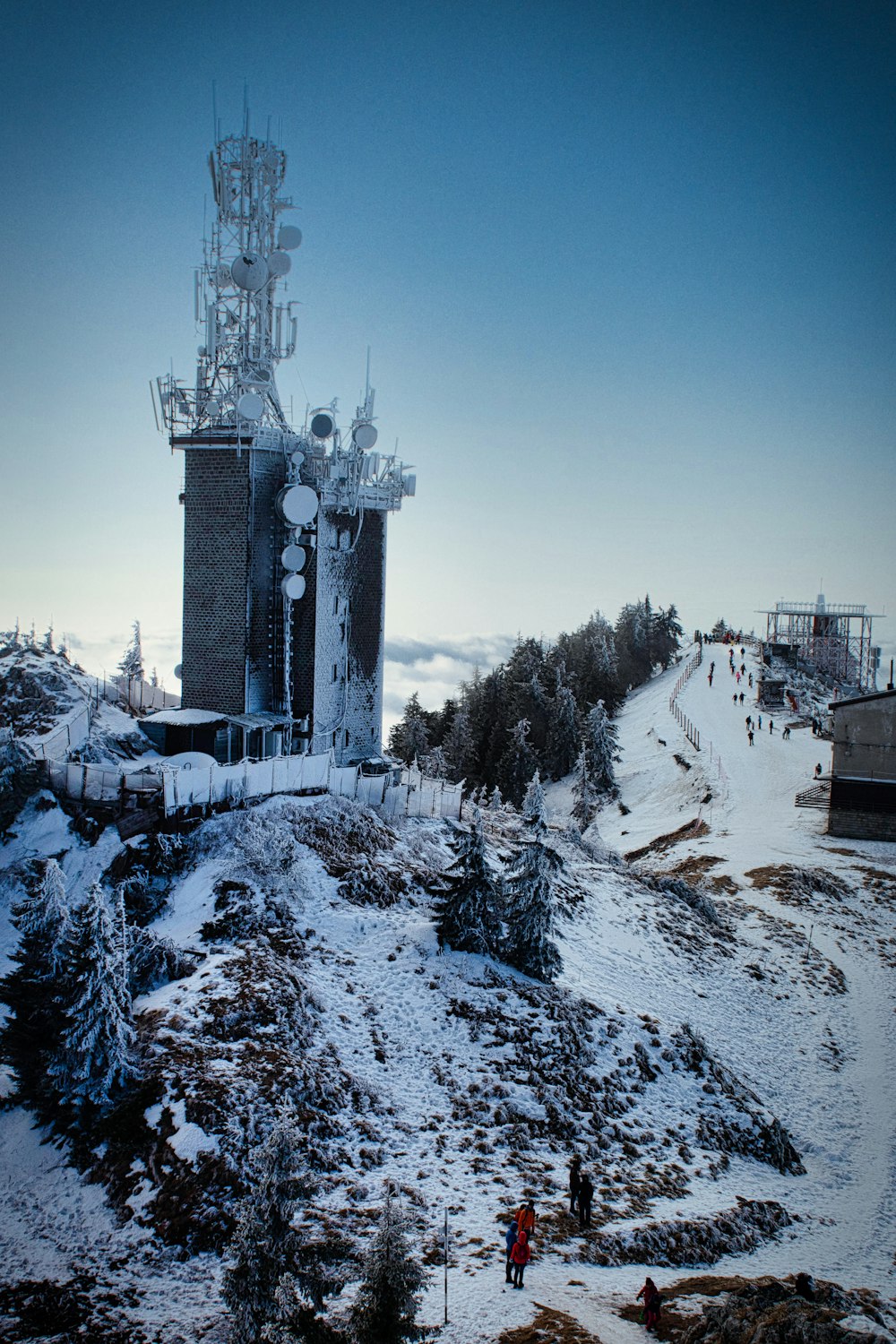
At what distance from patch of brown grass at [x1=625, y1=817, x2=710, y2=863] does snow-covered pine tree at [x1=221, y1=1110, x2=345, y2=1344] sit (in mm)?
34303

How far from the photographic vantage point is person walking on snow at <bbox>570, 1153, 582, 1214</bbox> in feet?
48.0

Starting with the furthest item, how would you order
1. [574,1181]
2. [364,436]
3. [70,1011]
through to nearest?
[364,436]
[574,1181]
[70,1011]

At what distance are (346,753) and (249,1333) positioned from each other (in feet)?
76.9

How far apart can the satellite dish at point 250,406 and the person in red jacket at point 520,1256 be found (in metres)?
24.1

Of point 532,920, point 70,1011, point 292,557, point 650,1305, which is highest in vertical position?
point 292,557

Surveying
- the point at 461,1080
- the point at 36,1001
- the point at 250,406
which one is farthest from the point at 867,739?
the point at 36,1001

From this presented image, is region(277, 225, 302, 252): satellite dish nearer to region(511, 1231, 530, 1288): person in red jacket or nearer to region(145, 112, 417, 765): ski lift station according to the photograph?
region(145, 112, 417, 765): ski lift station

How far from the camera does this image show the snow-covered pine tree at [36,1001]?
14.9m

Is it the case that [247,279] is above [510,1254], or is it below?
above

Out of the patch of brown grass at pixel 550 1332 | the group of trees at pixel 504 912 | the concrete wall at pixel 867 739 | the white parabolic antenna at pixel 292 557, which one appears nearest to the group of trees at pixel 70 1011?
the patch of brown grass at pixel 550 1332

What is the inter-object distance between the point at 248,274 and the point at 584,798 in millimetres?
35819

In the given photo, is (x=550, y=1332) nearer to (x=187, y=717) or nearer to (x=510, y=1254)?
(x=510, y=1254)

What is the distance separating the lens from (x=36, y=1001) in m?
15.0

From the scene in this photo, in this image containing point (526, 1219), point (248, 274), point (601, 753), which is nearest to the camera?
point (526, 1219)
